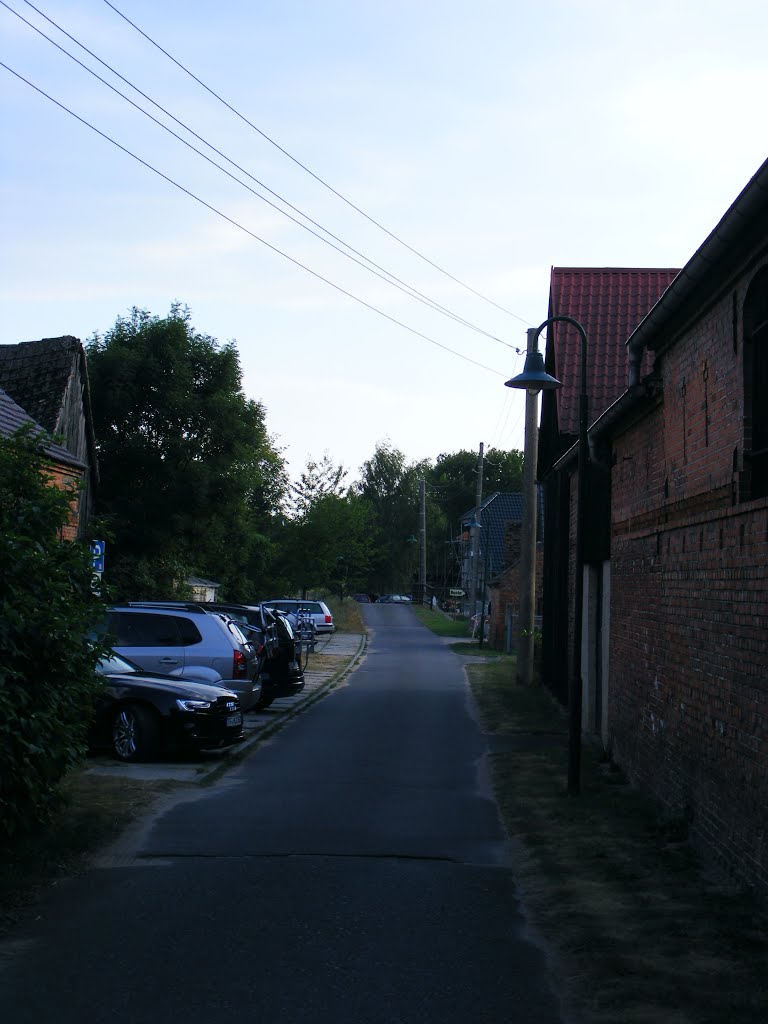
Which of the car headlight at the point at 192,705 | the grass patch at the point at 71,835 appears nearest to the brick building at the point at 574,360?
the car headlight at the point at 192,705

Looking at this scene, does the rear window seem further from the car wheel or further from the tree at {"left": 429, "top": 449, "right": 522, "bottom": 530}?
the tree at {"left": 429, "top": 449, "right": 522, "bottom": 530}

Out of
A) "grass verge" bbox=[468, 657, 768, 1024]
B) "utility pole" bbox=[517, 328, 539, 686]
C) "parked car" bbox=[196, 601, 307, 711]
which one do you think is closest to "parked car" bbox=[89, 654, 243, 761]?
"grass verge" bbox=[468, 657, 768, 1024]

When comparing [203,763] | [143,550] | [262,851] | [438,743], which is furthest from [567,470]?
[143,550]

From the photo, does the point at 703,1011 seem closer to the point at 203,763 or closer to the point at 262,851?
the point at 262,851

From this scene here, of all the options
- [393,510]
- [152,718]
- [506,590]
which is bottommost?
[152,718]

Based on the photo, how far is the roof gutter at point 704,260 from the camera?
Answer: 6.67m

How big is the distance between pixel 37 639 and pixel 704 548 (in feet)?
16.0

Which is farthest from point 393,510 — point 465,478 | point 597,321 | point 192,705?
point 192,705

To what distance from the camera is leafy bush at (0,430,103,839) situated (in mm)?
7391

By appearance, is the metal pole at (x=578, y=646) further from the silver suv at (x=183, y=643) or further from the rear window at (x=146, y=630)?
the rear window at (x=146, y=630)

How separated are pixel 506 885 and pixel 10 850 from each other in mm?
3395

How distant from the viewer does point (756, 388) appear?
7.88m

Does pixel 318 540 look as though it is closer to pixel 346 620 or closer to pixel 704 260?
pixel 346 620

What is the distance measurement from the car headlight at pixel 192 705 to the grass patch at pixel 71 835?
1529 mm
